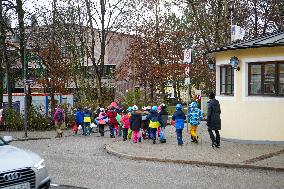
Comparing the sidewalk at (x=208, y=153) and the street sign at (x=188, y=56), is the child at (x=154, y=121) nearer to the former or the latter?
the sidewalk at (x=208, y=153)

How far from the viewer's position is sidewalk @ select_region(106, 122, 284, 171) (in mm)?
12648

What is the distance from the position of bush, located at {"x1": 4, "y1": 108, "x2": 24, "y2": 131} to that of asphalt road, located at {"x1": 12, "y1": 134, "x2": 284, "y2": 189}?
13992mm

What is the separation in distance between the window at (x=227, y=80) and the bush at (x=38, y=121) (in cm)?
1327

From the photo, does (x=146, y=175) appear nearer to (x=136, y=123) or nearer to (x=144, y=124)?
(x=136, y=123)

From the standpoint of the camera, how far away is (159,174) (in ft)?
37.6

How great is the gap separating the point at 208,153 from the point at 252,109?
124 inches

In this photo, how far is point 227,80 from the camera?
1847 cm

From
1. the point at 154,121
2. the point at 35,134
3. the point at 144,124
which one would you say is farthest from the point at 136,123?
the point at 35,134

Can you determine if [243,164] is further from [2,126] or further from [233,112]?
[2,126]

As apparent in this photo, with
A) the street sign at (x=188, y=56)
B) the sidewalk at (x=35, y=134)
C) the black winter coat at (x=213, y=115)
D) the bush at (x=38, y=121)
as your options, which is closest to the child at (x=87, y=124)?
the sidewalk at (x=35, y=134)

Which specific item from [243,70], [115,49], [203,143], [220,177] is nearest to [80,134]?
[203,143]

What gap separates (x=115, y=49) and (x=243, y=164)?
164ft

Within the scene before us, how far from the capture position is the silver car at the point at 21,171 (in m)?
7.29

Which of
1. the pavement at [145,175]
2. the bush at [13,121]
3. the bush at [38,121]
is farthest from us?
the bush at [38,121]
